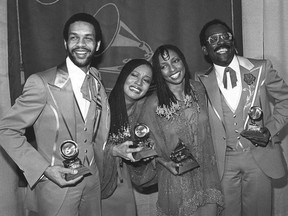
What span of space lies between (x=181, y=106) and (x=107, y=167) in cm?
61

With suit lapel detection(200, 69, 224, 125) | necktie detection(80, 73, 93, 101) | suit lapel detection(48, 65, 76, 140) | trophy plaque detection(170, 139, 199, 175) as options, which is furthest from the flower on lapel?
suit lapel detection(48, 65, 76, 140)

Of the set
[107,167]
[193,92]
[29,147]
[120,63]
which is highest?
[120,63]

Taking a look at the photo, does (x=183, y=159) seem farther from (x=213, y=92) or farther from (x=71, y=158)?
(x=71, y=158)

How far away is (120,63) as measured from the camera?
2.94m

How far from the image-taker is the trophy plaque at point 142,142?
7.18 ft

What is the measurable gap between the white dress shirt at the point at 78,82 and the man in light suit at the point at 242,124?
32.7 inches

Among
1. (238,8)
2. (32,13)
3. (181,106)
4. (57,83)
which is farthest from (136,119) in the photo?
(238,8)

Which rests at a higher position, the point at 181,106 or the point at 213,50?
the point at 213,50

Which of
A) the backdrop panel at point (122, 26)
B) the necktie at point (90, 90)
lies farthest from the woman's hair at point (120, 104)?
the backdrop panel at point (122, 26)

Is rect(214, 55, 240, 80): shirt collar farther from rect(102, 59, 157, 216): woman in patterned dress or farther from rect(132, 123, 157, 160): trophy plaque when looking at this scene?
rect(132, 123, 157, 160): trophy plaque

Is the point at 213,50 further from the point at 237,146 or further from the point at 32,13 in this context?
the point at 32,13

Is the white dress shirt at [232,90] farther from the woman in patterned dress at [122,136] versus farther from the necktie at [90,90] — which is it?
the necktie at [90,90]

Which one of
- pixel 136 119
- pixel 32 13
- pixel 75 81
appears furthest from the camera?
pixel 32 13

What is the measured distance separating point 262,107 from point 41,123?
1.40 m
